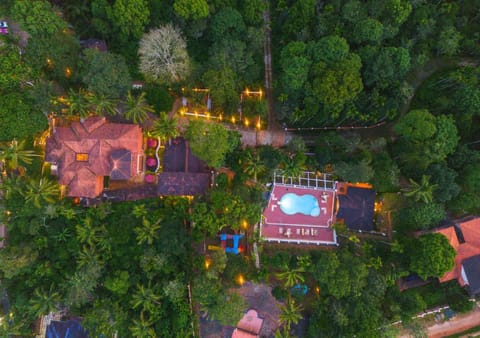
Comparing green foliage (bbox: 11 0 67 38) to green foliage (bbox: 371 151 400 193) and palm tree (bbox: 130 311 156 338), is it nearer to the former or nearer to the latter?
palm tree (bbox: 130 311 156 338)

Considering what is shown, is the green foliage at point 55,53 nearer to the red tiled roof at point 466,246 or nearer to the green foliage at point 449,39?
the green foliage at point 449,39

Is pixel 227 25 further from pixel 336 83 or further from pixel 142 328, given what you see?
pixel 142 328

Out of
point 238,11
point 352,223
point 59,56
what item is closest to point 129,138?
point 59,56

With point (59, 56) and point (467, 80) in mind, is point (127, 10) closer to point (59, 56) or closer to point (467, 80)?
point (59, 56)

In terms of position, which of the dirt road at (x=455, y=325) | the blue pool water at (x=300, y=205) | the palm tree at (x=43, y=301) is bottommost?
the dirt road at (x=455, y=325)

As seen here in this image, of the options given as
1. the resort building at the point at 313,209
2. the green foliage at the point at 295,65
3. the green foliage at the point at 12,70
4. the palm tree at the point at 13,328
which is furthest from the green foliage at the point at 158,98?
the palm tree at the point at 13,328

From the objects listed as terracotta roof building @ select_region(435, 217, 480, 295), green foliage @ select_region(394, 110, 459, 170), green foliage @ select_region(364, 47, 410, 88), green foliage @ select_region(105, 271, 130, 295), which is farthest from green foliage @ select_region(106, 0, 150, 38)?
terracotta roof building @ select_region(435, 217, 480, 295)

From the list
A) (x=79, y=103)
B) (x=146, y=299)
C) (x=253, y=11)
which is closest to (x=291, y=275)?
(x=146, y=299)
